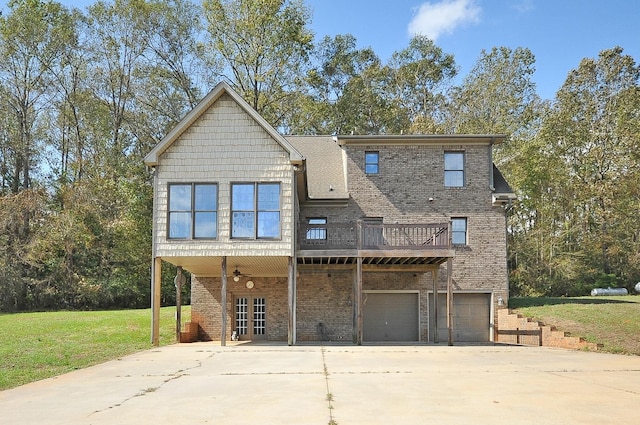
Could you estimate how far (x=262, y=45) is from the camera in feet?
121

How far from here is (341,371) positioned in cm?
1277

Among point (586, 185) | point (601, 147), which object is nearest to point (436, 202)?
point (586, 185)

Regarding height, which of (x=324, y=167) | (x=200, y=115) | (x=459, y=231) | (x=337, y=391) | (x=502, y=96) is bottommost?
(x=337, y=391)

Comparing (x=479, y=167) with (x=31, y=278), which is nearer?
(x=479, y=167)

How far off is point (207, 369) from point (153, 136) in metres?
29.5

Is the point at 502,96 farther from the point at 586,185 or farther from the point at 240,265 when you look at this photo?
the point at 240,265

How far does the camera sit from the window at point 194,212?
19344 mm

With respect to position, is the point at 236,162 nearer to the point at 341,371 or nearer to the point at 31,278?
the point at 341,371

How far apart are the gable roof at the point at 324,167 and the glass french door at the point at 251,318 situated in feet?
15.4

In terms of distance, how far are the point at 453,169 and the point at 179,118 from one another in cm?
2126

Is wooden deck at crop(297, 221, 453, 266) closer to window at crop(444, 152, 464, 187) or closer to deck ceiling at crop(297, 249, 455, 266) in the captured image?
deck ceiling at crop(297, 249, 455, 266)

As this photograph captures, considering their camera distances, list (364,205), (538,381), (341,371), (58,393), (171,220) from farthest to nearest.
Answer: (364,205) → (171,220) → (341,371) → (538,381) → (58,393)

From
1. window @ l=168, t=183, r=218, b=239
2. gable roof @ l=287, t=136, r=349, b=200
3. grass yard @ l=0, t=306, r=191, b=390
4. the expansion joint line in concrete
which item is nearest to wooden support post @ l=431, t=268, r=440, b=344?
gable roof @ l=287, t=136, r=349, b=200

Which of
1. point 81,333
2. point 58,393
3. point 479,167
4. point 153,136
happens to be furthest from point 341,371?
point 153,136
